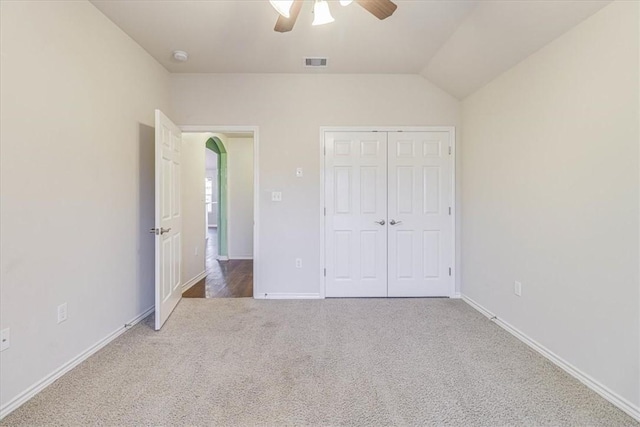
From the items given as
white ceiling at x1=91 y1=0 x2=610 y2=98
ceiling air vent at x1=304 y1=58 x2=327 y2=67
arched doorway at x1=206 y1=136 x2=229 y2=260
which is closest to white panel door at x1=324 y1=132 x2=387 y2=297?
ceiling air vent at x1=304 y1=58 x2=327 y2=67

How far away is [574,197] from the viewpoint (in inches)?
82.9

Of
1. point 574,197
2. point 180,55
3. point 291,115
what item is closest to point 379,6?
point 574,197

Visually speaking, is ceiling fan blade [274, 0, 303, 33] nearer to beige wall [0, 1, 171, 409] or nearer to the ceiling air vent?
the ceiling air vent

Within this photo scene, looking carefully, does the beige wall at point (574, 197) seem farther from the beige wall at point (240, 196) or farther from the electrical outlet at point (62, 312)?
the beige wall at point (240, 196)

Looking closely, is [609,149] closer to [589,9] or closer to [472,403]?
[589,9]

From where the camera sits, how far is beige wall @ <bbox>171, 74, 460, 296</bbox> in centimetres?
361

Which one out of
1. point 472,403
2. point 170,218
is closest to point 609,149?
point 472,403

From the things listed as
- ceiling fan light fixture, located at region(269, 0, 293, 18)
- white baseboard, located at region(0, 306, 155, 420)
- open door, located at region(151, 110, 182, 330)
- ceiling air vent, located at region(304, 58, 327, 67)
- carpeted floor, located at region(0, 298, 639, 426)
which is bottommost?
carpeted floor, located at region(0, 298, 639, 426)

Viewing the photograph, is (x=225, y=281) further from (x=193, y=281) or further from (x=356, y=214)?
(x=356, y=214)

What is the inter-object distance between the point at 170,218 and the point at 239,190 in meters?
3.28

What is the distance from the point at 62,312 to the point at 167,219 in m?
1.12

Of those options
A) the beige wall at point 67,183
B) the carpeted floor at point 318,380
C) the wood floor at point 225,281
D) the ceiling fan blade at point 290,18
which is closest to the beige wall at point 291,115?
the wood floor at point 225,281

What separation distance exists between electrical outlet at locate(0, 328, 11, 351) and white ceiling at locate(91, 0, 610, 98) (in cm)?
232

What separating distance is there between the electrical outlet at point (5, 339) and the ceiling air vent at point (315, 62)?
3182 millimetres
